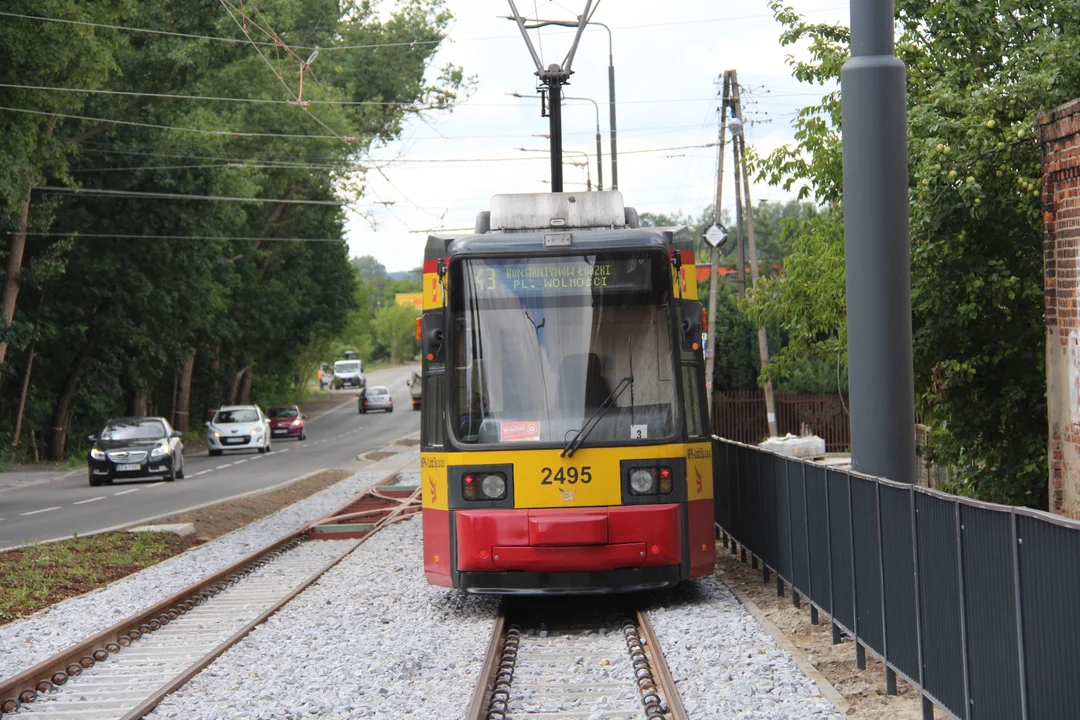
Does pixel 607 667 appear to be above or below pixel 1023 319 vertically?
below

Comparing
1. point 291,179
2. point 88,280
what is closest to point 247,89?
point 88,280

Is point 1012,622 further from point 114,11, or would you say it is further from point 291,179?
point 291,179

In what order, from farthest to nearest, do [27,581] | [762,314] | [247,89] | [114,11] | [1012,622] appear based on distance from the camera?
[247,89] → [114,11] → [762,314] → [27,581] → [1012,622]

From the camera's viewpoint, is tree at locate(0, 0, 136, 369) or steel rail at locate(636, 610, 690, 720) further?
tree at locate(0, 0, 136, 369)

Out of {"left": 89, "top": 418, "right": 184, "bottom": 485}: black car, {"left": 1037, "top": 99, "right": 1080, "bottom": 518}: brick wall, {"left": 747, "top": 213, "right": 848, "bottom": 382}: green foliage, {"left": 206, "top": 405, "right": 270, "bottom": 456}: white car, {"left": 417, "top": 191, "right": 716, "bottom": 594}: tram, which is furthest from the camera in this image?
{"left": 206, "top": 405, "right": 270, "bottom": 456}: white car

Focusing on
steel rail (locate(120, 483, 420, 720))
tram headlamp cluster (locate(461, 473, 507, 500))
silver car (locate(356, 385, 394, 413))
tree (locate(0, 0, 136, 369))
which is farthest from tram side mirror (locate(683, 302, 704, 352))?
silver car (locate(356, 385, 394, 413))

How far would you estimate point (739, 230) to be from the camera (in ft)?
111

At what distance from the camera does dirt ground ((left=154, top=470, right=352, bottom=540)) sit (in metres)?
22.8

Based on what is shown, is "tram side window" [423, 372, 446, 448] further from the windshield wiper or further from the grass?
the grass

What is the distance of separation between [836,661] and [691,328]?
10.8ft

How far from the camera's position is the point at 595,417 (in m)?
11.2

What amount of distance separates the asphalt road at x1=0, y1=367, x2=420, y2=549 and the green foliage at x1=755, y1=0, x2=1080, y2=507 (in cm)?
1296

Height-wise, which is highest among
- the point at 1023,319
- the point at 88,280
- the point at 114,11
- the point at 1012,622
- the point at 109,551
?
the point at 114,11

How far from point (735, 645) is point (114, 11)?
21.9 m
